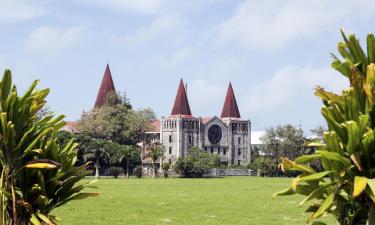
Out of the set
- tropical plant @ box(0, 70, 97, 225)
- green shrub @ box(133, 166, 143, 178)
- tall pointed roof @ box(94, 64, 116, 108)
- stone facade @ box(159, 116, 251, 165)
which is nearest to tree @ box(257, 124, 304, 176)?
stone facade @ box(159, 116, 251, 165)

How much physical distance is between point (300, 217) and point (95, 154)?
65779mm

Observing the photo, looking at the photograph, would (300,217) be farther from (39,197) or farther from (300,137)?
(300,137)

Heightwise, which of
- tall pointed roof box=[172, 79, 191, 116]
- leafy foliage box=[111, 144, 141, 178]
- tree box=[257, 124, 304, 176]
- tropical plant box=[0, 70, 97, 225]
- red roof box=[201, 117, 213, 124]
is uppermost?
tall pointed roof box=[172, 79, 191, 116]

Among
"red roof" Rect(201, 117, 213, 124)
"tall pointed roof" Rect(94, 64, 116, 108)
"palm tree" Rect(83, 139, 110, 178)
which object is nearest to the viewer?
"palm tree" Rect(83, 139, 110, 178)

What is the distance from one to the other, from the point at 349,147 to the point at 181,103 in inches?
4770

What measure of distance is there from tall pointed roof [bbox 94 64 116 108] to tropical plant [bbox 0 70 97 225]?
120m

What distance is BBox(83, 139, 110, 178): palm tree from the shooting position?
282 feet

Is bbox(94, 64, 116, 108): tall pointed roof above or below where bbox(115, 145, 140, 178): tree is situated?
above

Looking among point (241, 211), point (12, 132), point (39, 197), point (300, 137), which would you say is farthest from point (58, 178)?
point (300, 137)

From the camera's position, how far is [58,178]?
→ 24.8 feet

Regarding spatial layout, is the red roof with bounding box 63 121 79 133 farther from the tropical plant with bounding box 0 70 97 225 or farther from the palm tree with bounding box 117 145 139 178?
the tropical plant with bounding box 0 70 97 225

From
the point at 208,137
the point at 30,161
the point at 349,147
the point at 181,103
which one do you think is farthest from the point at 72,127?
the point at 349,147

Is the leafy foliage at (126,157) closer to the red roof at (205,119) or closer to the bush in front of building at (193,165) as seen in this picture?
the bush in front of building at (193,165)

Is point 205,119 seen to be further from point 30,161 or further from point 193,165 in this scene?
point 30,161
